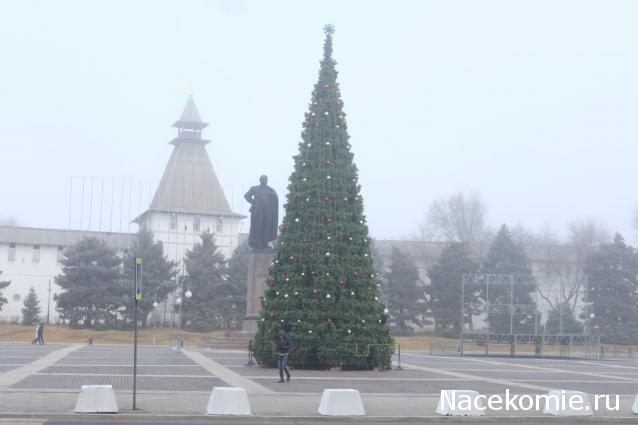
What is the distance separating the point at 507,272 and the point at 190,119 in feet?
149

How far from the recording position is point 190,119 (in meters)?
103

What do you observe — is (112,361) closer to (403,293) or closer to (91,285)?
(91,285)

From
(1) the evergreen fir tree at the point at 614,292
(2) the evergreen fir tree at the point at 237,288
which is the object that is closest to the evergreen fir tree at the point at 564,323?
(1) the evergreen fir tree at the point at 614,292

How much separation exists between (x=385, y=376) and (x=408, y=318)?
159 feet

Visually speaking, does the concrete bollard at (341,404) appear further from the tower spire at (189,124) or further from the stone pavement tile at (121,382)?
the tower spire at (189,124)

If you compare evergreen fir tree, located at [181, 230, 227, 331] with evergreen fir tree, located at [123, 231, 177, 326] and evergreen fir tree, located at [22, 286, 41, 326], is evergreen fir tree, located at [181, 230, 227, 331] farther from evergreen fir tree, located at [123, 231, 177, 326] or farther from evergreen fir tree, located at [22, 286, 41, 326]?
evergreen fir tree, located at [22, 286, 41, 326]

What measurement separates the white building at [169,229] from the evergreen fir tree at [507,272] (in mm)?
31500

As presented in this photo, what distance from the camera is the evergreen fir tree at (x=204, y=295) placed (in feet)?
239

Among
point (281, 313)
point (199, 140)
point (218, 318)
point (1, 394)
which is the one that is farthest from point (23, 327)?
point (1, 394)

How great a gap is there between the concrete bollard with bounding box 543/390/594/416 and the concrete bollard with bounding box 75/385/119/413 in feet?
27.1

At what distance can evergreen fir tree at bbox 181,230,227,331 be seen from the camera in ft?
239

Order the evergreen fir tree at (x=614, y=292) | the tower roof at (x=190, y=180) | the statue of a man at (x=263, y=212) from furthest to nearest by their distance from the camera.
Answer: the tower roof at (x=190, y=180), the evergreen fir tree at (x=614, y=292), the statue of a man at (x=263, y=212)

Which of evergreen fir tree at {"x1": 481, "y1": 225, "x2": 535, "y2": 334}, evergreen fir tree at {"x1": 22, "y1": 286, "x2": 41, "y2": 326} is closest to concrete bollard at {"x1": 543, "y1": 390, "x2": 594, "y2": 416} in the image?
evergreen fir tree at {"x1": 481, "y1": 225, "x2": 535, "y2": 334}

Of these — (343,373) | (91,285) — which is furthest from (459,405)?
(91,285)
